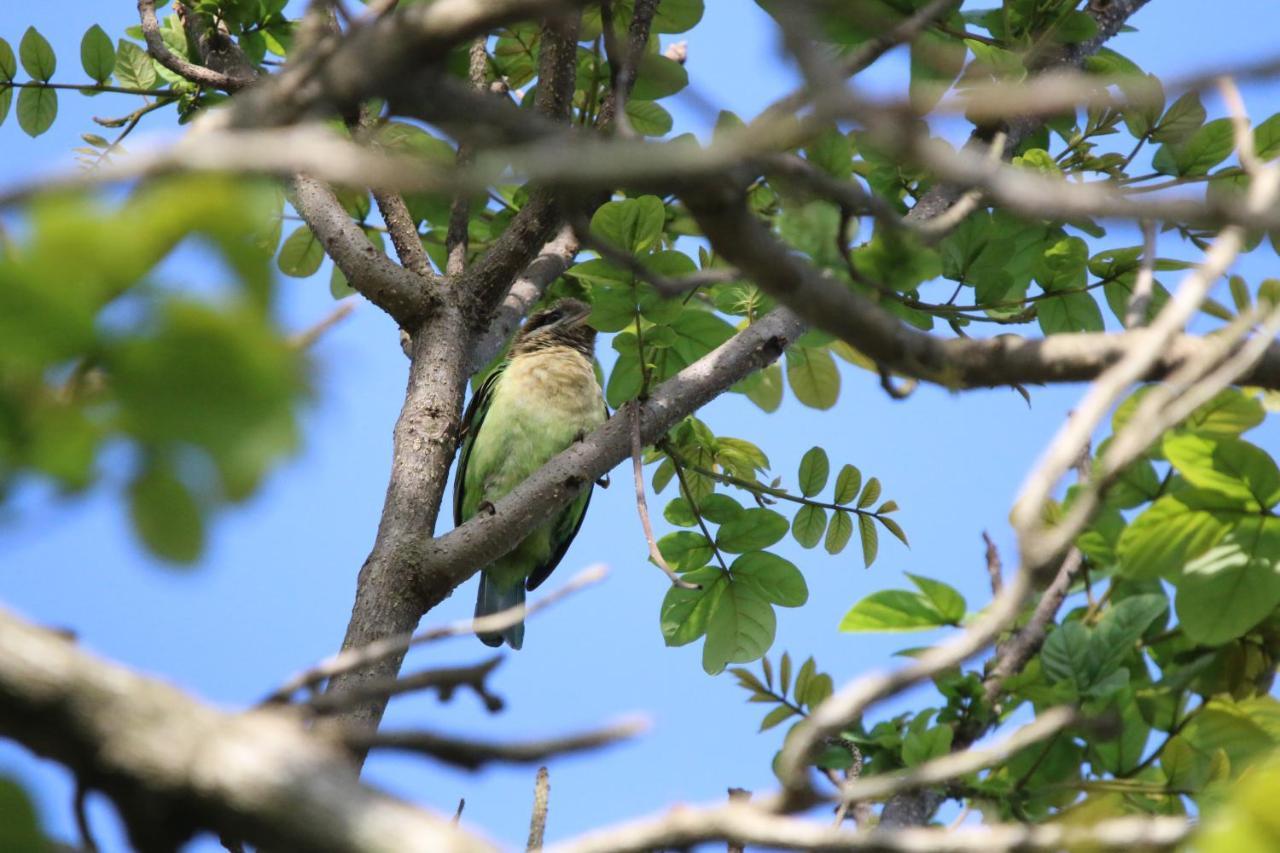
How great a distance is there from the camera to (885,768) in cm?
243

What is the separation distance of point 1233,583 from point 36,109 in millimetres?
3988

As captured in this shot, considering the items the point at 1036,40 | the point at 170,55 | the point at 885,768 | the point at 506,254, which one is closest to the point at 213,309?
the point at 885,768

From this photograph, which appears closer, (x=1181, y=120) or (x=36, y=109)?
(x=1181, y=120)

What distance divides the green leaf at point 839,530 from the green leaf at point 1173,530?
1.59 meters

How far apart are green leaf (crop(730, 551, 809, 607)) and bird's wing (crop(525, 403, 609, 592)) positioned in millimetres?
2089

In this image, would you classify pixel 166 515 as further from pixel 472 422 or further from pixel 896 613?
pixel 472 422

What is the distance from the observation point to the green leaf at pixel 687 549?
10.5 ft

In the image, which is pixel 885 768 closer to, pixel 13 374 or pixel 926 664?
pixel 926 664

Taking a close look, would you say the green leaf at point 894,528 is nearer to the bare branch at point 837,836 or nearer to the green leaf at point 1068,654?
the green leaf at point 1068,654

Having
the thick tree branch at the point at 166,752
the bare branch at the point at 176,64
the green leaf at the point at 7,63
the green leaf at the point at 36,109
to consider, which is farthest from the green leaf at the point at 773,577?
the green leaf at the point at 7,63

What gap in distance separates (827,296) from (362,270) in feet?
6.95

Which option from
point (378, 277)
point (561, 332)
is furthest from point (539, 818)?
point (561, 332)

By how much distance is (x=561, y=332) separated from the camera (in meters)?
5.71

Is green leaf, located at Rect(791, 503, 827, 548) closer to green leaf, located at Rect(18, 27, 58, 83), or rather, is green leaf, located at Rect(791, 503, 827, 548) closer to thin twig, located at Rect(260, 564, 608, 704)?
thin twig, located at Rect(260, 564, 608, 704)
